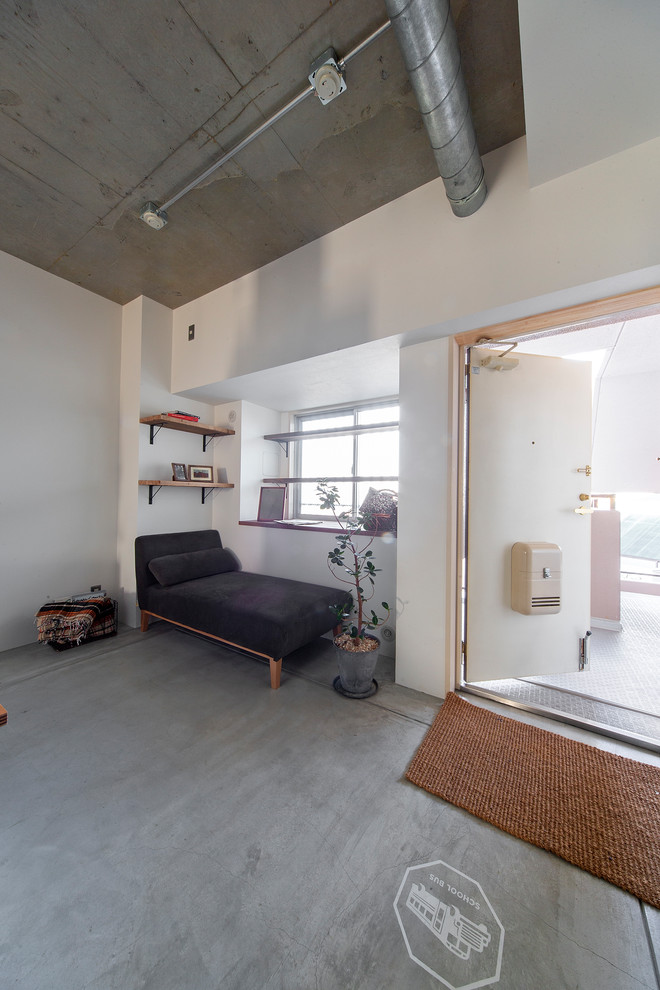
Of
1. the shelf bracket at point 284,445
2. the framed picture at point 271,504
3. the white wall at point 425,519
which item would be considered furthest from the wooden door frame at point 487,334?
the shelf bracket at point 284,445

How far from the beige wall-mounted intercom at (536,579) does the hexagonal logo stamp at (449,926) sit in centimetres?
146

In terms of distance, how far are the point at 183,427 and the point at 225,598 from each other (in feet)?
5.74

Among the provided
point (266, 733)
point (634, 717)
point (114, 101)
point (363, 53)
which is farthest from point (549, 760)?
point (114, 101)

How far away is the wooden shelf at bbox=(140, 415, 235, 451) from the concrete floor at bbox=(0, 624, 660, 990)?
2147 millimetres

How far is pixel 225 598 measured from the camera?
253 centimetres

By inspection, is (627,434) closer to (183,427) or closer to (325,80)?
(325,80)

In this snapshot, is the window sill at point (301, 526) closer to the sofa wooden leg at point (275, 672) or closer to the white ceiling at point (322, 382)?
the sofa wooden leg at point (275, 672)

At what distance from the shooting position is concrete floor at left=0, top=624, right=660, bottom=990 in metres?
0.90

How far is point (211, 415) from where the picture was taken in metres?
3.87

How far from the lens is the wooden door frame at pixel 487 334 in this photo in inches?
69.4

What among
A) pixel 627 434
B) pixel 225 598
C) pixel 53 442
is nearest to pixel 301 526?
pixel 225 598

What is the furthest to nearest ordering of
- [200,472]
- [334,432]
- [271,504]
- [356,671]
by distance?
[271,504], [334,432], [200,472], [356,671]

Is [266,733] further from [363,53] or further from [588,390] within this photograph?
[363,53]

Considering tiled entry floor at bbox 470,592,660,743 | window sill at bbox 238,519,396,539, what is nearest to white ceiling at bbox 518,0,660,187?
window sill at bbox 238,519,396,539
